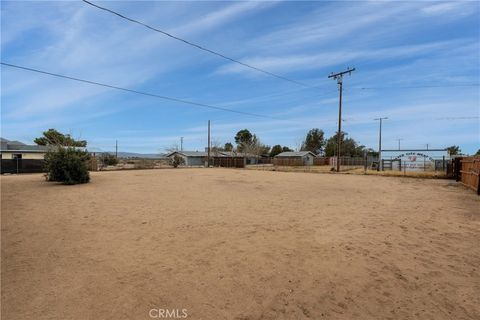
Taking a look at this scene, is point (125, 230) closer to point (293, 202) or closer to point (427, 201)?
point (293, 202)

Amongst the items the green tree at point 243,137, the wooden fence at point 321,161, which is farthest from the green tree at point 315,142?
the wooden fence at point 321,161

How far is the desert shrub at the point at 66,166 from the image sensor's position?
653 inches

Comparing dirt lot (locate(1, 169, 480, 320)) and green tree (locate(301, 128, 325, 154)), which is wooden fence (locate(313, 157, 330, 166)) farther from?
dirt lot (locate(1, 169, 480, 320))

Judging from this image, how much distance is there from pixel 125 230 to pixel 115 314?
362 cm

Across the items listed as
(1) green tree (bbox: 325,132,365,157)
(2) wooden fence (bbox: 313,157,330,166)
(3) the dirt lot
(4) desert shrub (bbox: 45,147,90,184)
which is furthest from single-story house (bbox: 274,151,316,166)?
(3) the dirt lot

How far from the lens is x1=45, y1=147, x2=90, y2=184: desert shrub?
653 inches

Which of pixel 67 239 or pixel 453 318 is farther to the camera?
pixel 67 239

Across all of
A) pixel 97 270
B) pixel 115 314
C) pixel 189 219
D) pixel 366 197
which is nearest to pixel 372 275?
pixel 115 314

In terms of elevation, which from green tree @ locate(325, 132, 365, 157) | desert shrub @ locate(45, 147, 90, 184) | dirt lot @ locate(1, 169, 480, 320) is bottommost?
dirt lot @ locate(1, 169, 480, 320)

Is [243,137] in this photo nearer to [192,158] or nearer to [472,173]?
[192,158]

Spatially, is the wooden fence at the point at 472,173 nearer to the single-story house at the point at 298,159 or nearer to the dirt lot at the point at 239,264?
the dirt lot at the point at 239,264

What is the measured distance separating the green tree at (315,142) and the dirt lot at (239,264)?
261 ft

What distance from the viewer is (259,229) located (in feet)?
22.3

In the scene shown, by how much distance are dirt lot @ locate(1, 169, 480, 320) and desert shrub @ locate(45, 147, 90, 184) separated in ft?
27.2
